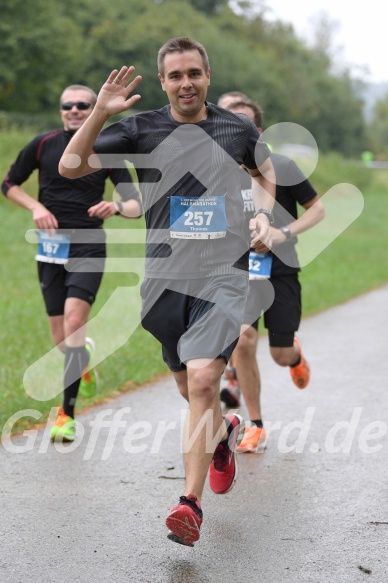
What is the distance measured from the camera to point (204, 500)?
519 cm

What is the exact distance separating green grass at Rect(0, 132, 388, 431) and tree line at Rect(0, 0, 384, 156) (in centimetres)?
2553

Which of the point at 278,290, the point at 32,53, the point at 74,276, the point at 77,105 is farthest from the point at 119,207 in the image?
the point at 32,53

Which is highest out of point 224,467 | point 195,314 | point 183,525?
point 195,314

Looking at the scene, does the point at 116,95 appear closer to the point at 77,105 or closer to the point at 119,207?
the point at 119,207

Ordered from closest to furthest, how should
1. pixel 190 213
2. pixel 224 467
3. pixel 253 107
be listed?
pixel 190 213 → pixel 224 467 → pixel 253 107

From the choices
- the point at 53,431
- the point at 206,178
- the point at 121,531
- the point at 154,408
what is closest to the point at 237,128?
the point at 206,178

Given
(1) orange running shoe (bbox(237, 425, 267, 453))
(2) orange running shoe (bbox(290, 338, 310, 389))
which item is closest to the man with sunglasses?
(1) orange running shoe (bbox(237, 425, 267, 453))

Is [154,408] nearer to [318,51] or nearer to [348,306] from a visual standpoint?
[348,306]

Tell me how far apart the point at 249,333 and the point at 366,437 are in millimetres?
1037

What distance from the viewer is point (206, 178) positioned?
15.3 ft

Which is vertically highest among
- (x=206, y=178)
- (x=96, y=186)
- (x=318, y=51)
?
(x=206, y=178)

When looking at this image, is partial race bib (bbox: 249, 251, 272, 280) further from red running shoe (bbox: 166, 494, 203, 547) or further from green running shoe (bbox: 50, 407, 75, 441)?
red running shoe (bbox: 166, 494, 203, 547)

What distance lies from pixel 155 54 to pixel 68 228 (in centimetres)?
6015

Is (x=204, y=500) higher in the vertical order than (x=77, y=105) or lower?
lower
